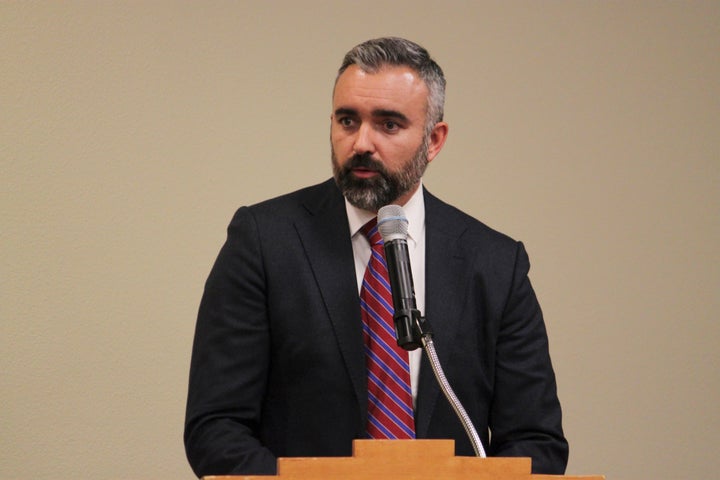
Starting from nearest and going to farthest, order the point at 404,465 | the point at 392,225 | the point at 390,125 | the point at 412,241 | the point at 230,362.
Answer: the point at 404,465, the point at 392,225, the point at 230,362, the point at 390,125, the point at 412,241

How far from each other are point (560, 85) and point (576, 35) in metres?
0.19

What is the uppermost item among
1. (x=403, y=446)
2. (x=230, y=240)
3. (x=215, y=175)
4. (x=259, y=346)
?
(x=215, y=175)

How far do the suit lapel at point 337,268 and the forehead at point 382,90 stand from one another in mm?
258

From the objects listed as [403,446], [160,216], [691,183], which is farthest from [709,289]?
[403,446]

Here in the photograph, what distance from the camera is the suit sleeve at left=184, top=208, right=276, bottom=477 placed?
2.59 m

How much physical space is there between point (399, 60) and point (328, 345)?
0.70 metres

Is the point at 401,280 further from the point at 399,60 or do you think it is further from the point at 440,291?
the point at 399,60

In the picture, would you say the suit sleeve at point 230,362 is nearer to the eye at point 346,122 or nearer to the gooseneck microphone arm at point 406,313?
the eye at point 346,122

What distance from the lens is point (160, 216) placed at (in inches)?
145

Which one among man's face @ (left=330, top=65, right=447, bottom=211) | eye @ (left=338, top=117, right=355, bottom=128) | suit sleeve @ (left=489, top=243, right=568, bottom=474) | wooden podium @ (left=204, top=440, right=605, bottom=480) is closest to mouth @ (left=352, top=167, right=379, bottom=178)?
man's face @ (left=330, top=65, right=447, bottom=211)

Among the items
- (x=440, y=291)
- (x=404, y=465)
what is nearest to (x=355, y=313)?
(x=440, y=291)

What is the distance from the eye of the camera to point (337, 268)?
2814mm

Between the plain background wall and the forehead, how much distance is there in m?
1.06

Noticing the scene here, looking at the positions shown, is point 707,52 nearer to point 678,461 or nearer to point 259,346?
point 678,461
